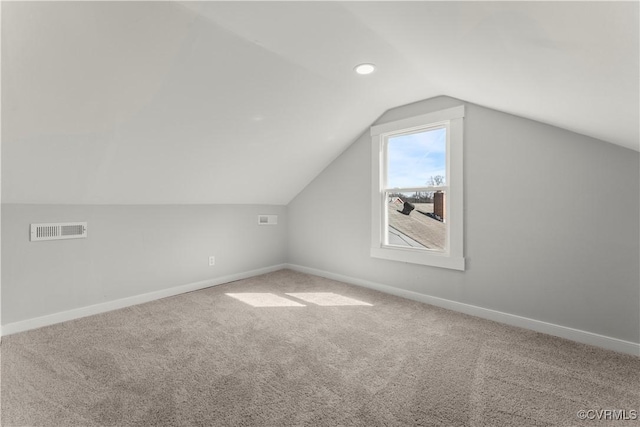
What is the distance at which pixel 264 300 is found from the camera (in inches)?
124

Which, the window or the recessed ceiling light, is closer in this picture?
the recessed ceiling light

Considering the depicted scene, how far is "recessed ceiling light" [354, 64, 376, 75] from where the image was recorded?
2.21 m

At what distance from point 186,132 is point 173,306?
1807 mm

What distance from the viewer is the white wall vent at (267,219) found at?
167 inches

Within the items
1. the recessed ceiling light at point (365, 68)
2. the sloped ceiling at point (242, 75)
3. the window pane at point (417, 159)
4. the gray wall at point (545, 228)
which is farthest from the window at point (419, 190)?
the recessed ceiling light at point (365, 68)

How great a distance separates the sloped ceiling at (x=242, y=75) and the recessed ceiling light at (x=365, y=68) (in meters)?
0.07

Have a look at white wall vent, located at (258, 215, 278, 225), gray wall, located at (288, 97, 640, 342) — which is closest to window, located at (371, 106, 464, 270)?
gray wall, located at (288, 97, 640, 342)

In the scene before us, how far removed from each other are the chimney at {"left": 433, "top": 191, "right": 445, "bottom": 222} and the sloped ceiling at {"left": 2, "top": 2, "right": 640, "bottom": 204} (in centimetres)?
99

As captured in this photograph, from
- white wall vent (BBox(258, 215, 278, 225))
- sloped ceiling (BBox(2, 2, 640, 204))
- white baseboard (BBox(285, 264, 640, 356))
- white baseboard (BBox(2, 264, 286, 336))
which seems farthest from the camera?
white wall vent (BBox(258, 215, 278, 225))

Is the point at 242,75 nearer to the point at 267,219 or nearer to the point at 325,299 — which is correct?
the point at 325,299

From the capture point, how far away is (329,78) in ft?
7.91

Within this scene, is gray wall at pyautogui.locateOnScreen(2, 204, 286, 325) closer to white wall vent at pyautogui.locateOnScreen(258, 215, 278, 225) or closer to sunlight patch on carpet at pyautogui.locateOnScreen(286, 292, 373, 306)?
white wall vent at pyautogui.locateOnScreen(258, 215, 278, 225)

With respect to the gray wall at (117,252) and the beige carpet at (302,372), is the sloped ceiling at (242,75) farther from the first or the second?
the beige carpet at (302,372)

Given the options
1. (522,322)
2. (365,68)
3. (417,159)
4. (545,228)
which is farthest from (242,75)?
(522,322)
